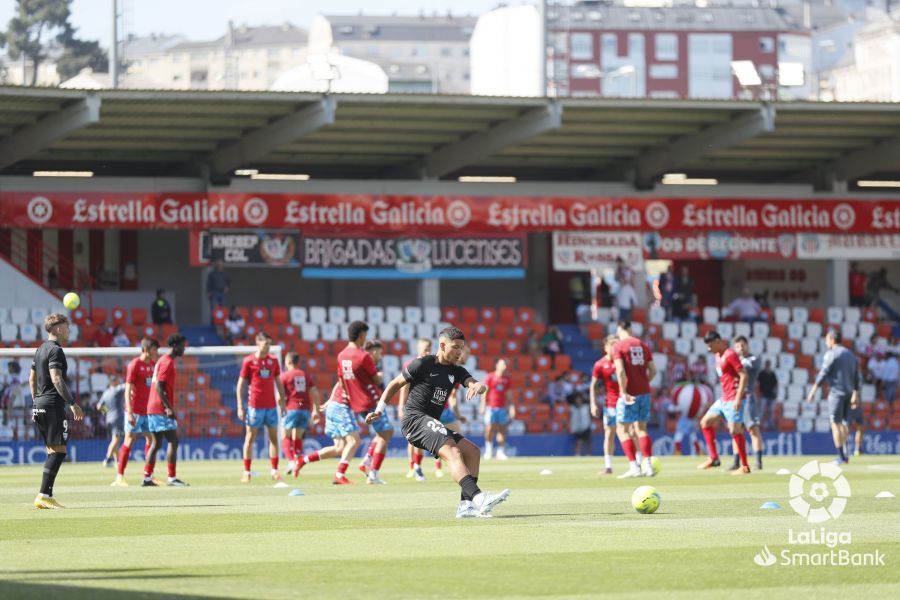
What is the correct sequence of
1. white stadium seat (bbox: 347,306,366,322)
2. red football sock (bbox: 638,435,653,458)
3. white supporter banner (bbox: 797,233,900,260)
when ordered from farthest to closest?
white supporter banner (bbox: 797,233,900,260)
white stadium seat (bbox: 347,306,366,322)
red football sock (bbox: 638,435,653,458)

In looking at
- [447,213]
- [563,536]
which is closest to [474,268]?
[447,213]

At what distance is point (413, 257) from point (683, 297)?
7289mm

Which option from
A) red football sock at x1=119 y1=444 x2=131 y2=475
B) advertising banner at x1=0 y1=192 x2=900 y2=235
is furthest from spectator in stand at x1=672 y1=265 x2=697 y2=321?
red football sock at x1=119 y1=444 x2=131 y2=475

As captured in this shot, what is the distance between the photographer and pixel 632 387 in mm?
21016

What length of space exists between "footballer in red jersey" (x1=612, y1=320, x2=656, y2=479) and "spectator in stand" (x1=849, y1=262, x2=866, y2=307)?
22964 millimetres

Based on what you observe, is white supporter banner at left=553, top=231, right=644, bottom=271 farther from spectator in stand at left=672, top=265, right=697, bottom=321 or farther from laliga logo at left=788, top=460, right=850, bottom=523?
laliga logo at left=788, top=460, right=850, bottom=523

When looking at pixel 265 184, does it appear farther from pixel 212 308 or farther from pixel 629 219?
pixel 629 219

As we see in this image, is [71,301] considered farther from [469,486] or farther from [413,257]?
[469,486]

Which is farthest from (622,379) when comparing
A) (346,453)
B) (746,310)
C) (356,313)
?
(746,310)

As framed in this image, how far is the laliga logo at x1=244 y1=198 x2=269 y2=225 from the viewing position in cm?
3716

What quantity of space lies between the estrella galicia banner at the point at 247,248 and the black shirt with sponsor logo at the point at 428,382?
23.2 m

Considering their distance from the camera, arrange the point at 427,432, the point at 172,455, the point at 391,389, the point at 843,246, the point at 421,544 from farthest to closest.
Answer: the point at 843,246
the point at 172,455
the point at 391,389
the point at 427,432
the point at 421,544

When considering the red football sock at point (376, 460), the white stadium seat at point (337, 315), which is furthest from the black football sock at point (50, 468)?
the white stadium seat at point (337, 315)

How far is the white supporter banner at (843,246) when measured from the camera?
134ft
